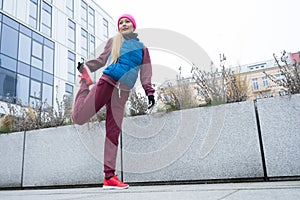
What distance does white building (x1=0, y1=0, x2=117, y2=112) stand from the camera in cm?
1288

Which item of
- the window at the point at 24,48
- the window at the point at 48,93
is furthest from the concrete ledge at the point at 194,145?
the window at the point at 48,93

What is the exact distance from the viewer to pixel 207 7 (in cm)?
398

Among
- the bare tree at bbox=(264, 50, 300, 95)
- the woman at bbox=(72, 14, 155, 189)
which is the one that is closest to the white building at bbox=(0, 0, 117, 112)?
the woman at bbox=(72, 14, 155, 189)

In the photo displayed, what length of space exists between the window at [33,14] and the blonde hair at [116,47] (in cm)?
1408

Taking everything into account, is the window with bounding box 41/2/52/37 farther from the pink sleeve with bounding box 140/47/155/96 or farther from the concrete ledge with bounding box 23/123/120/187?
the pink sleeve with bounding box 140/47/155/96

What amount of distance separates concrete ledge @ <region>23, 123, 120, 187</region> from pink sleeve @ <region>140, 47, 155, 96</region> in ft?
2.65

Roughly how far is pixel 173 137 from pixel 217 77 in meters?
0.85

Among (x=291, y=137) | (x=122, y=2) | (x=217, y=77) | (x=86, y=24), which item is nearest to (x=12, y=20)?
(x=86, y=24)

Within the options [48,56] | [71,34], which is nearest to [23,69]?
[48,56]

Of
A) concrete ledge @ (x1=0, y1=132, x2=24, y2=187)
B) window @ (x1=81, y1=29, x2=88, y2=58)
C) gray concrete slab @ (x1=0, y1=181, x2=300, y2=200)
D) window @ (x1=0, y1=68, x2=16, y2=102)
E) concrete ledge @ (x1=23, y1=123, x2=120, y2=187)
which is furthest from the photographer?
window @ (x1=81, y1=29, x2=88, y2=58)

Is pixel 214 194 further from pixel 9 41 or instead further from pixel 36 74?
pixel 36 74

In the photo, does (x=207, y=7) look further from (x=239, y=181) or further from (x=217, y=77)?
(x=239, y=181)

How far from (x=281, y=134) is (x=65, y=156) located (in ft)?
7.22

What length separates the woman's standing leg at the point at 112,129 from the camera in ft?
7.05
